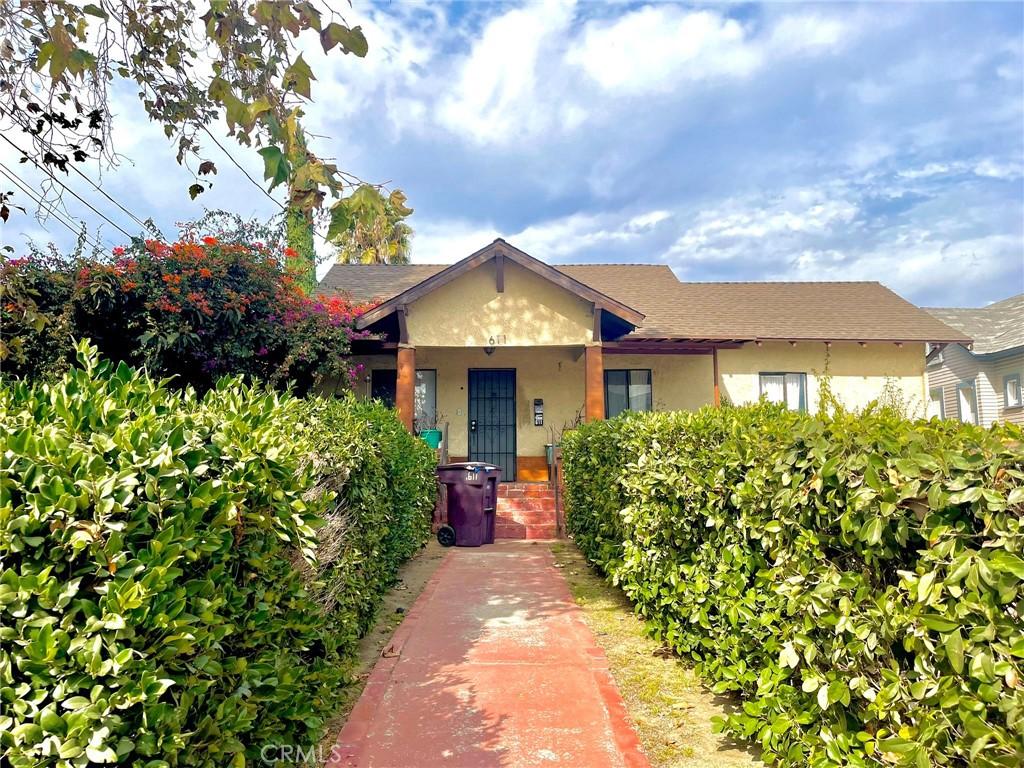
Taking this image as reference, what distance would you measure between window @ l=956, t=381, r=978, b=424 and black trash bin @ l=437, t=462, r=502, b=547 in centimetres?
2328

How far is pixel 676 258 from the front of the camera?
20594 mm

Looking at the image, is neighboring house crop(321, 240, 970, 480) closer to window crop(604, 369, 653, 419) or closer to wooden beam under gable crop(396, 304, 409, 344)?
window crop(604, 369, 653, 419)

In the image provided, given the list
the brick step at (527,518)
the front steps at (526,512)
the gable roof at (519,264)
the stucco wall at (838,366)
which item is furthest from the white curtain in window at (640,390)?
the brick step at (527,518)

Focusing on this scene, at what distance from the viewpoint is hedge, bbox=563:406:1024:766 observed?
77.5 inches

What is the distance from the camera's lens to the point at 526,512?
12320 millimetres

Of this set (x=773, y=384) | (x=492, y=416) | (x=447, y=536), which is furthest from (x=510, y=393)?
(x=773, y=384)

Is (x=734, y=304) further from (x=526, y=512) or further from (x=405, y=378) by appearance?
(x=405, y=378)

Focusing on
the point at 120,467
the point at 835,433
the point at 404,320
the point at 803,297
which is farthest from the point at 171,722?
the point at 803,297

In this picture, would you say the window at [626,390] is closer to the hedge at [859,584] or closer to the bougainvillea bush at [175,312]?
the bougainvillea bush at [175,312]

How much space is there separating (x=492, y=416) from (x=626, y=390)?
3.70 meters

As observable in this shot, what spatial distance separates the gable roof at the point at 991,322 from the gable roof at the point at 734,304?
295 inches

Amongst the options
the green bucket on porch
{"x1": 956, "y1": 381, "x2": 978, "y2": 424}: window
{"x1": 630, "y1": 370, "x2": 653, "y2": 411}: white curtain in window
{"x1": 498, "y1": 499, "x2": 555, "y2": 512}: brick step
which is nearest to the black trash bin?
{"x1": 498, "y1": 499, "x2": 555, "y2": 512}: brick step

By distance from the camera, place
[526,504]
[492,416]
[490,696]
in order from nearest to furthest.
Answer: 1. [490,696]
2. [526,504]
3. [492,416]

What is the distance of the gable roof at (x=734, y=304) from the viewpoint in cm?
1557
